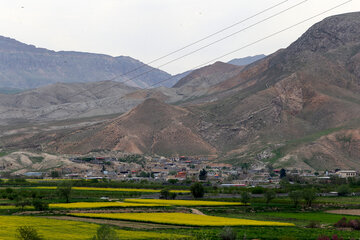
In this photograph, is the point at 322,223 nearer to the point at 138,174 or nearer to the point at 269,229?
the point at 269,229

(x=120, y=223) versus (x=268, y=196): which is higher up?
(x=120, y=223)

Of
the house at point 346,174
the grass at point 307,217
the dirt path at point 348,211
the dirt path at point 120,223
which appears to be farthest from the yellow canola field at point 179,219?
the house at point 346,174

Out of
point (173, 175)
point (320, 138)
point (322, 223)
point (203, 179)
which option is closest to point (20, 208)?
point (322, 223)

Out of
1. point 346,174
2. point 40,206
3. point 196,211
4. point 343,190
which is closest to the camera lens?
point 40,206

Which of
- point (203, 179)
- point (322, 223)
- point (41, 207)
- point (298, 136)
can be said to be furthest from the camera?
point (298, 136)

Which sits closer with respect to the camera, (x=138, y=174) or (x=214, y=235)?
(x=214, y=235)

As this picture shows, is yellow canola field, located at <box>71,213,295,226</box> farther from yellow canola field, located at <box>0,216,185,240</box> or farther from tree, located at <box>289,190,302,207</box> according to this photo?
tree, located at <box>289,190,302,207</box>

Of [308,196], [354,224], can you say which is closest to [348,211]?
[308,196]

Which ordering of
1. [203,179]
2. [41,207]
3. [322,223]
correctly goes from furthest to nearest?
1. [203,179]
2. [41,207]
3. [322,223]

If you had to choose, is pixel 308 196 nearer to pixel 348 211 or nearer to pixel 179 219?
pixel 348 211

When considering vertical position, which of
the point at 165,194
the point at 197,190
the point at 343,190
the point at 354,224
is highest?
the point at 165,194
